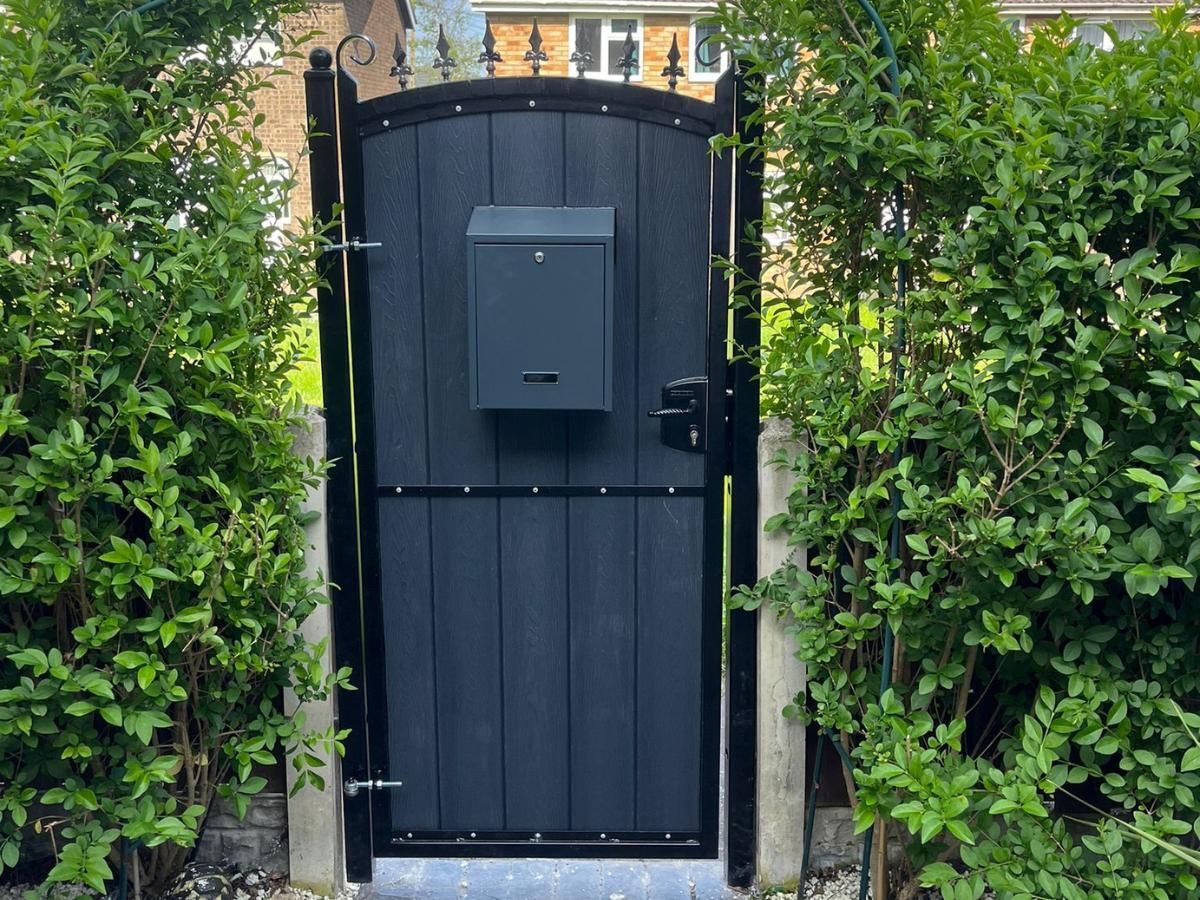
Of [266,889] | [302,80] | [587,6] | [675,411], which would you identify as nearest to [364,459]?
[675,411]

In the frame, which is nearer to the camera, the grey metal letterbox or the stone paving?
the grey metal letterbox

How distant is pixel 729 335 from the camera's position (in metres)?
3.03

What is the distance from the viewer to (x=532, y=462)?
10.3 ft

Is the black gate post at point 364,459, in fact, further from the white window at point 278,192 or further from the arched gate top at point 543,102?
the white window at point 278,192

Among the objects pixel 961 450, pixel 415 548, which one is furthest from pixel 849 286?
pixel 415 548

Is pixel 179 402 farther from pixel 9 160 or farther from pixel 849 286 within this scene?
pixel 849 286

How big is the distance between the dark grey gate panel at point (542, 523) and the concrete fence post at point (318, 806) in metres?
0.17

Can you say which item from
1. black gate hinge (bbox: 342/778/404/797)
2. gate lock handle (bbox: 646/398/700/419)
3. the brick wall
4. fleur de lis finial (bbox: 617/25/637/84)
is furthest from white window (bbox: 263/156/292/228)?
the brick wall

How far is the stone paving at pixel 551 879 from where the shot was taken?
3.26 metres

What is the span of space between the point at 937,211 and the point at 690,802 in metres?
1.85

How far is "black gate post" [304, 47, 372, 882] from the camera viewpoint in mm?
2959

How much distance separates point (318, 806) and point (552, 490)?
3.77 ft

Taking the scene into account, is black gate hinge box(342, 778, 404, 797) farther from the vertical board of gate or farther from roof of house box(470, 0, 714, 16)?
roof of house box(470, 0, 714, 16)

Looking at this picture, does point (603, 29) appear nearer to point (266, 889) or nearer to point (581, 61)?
point (581, 61)
